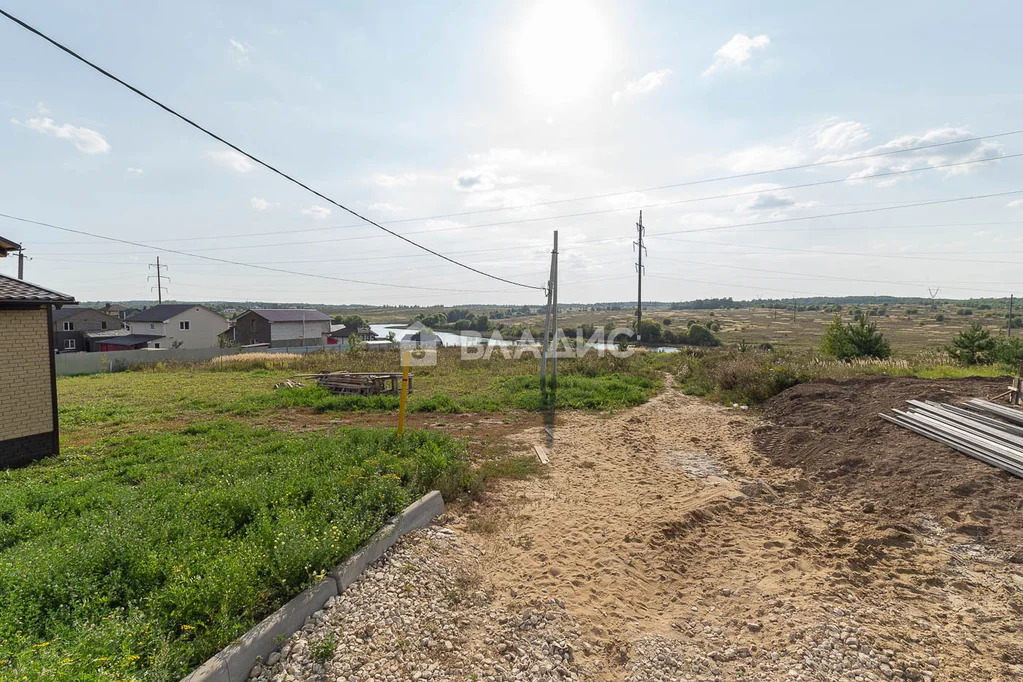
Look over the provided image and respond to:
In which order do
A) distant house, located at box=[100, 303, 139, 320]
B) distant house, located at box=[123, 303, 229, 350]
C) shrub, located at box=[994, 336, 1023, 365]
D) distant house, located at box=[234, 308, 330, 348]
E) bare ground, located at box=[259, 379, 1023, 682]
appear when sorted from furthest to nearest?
distant house, located at box=[100, 303, 139, 320], distant house, located at box=[234, 308, 330, 348], distant house, located at box=[123, 303, 229, 350], shrub, located at box=[994, 336, 1023, 365], bare ground, located at box=[259, 379, 1023, 682]

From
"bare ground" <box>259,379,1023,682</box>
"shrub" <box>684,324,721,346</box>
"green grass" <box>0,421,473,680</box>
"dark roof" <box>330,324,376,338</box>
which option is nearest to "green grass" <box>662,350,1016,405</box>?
"bare ground" <box>259,379,1023,682</box>

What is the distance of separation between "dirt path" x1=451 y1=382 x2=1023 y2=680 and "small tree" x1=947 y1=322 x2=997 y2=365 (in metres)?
15.2

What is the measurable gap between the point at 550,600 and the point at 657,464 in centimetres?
488

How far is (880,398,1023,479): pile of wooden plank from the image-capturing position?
21.7ft

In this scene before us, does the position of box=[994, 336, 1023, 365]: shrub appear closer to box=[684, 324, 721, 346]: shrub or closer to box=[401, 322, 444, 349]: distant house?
box=[684, 324, 721, 346]: shrub

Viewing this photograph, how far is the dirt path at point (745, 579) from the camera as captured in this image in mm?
3508

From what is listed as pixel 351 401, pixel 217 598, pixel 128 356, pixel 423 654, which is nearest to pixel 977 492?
pixel 423 654

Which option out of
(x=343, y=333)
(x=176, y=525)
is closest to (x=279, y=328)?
(x=343, y=333)

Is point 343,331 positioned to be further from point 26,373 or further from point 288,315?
point 26,373

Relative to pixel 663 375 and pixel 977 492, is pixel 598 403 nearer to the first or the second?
pixel 663 375

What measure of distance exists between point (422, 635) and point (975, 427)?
9.35m

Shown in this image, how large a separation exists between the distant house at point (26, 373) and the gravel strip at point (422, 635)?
7.88 meters

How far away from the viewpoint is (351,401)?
13094 millimetres

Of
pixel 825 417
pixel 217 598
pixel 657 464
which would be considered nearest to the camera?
pixel 217 598
